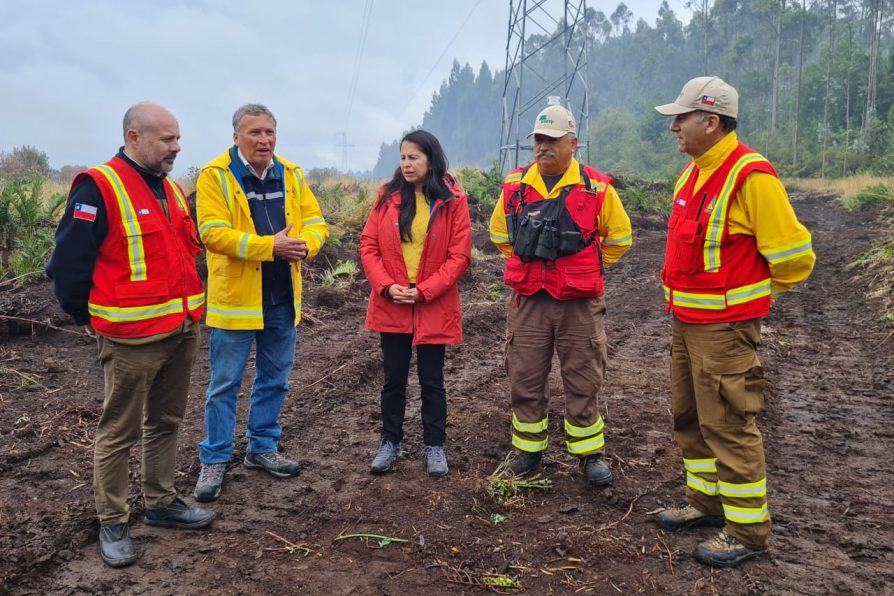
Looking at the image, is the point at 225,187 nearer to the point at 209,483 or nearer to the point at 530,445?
the point at 209,483

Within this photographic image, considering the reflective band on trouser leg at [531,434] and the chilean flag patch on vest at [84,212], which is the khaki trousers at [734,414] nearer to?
the reflective band on trouser leg at [531,434]

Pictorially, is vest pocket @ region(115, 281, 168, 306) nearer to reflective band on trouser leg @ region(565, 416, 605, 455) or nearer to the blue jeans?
the blue jeans

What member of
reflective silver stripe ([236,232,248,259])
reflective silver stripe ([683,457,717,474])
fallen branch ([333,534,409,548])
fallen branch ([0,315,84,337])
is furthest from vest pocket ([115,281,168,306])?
fallen branch ([0,315,84,337])

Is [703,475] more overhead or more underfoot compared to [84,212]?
more underfoot

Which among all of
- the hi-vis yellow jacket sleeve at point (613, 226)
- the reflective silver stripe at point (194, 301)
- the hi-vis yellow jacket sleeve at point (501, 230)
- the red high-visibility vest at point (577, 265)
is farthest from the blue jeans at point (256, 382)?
Result: the hi-vis yellow jacket sleeve at point (613, 226)

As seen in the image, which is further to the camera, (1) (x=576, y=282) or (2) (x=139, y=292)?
(1) (x=576, y=282)

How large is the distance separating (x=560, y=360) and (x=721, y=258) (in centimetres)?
119

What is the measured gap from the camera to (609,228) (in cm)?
402

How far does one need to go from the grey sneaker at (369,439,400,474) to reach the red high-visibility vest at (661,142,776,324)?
6.52 feet

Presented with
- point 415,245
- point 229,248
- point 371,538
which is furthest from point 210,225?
point 371,538

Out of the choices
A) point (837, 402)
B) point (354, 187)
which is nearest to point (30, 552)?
point (837, 402)

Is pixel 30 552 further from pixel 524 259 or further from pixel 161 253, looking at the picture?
pixel 524 259

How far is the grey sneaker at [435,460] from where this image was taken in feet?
13.5

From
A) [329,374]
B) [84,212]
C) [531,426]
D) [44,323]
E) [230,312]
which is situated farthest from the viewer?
[44,323]
